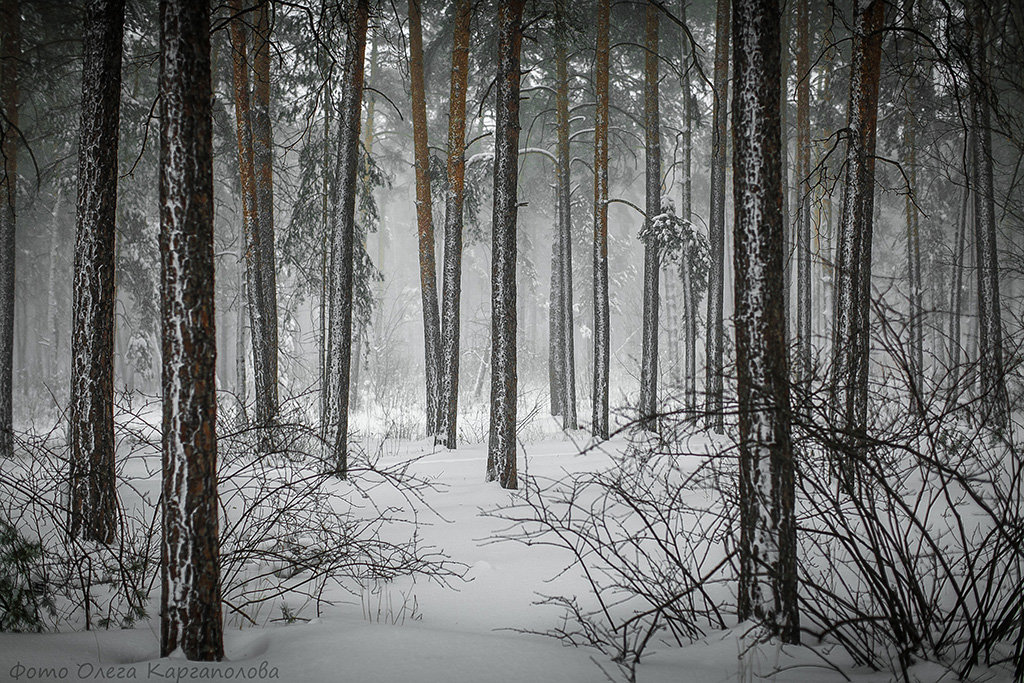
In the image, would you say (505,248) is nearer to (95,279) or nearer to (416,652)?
(95,279)

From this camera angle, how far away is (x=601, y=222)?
37.0ft

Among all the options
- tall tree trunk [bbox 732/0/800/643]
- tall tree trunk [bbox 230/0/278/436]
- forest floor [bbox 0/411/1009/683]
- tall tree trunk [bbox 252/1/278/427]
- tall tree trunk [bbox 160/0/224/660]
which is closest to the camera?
forest floor [bbox 0/411/1009/683]

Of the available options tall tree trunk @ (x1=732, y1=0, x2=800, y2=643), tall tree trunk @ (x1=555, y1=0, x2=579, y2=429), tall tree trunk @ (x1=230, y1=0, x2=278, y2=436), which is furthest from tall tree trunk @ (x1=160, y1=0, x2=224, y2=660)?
tall tree trunk @ (x1=555, y1=0, x2=579, y2=429)

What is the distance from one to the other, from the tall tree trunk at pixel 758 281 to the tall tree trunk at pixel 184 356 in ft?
9.47

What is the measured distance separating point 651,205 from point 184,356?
34.8ft

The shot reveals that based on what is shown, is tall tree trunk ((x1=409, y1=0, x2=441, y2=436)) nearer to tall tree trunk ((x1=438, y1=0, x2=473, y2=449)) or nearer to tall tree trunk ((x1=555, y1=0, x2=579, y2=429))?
tall tree trunk ((x1=438, y1=0, x2=473, y2=449))

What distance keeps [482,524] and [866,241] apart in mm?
5703

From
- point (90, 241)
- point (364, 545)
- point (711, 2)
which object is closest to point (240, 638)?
point (364, 545)

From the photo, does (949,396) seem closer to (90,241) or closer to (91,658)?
Answer: (91,658)

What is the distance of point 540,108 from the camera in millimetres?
15227

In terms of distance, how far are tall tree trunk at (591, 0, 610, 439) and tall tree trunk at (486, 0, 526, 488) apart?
12.3 feet

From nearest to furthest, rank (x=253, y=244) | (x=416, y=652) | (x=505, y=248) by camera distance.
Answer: (x=416, y=652) < (x=505, y=248) < (x=253, y=244)

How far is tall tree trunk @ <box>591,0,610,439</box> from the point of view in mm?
10852

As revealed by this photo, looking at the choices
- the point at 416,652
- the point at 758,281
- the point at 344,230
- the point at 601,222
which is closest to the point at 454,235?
the point at 344,230
